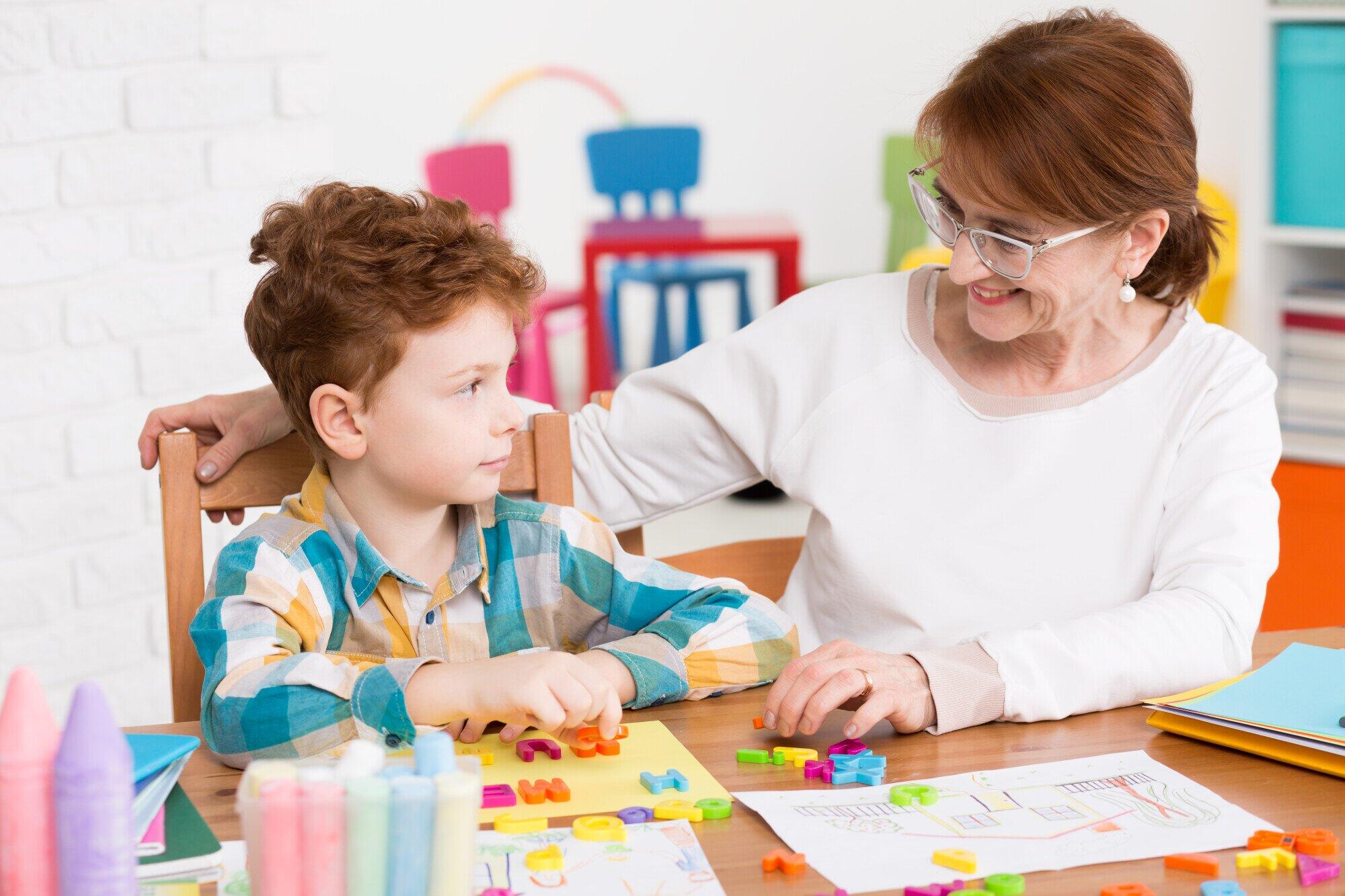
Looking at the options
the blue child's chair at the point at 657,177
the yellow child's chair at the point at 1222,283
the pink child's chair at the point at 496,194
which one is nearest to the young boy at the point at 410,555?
the yellow child's chair at the point at 1222,283

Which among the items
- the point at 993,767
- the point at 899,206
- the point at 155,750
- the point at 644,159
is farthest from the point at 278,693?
the point at 899,206

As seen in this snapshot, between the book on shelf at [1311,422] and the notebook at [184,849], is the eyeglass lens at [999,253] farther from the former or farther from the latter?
the book on shelf at [1311,422]

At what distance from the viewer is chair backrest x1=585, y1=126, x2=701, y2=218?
545cm

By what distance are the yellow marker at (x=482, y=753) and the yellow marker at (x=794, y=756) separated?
0.71ft

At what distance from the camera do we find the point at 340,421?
1.22 metres

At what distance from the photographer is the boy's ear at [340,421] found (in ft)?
3.97

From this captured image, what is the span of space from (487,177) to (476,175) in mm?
57

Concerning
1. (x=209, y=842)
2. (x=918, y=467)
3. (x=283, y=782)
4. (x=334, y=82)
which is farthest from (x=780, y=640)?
(x=334, y=82)

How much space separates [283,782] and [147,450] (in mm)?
773

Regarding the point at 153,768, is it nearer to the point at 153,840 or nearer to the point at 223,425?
the point at 153,840

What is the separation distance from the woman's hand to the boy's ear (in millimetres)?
413

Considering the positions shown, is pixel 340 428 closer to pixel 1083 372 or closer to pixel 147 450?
pixel 147 450

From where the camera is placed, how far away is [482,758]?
1.08 m

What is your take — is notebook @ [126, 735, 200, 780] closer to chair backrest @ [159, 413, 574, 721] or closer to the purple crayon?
the purple crayon
